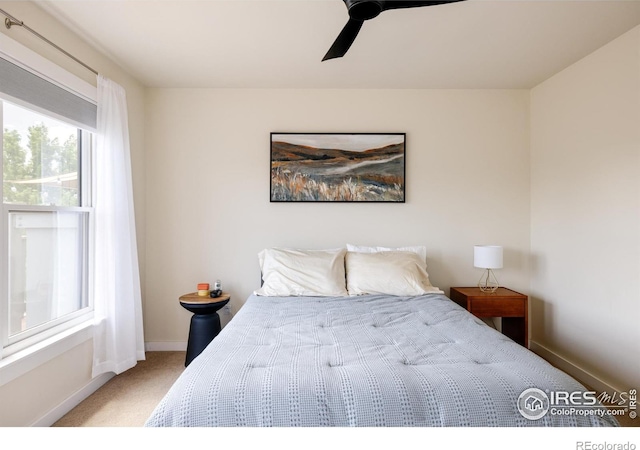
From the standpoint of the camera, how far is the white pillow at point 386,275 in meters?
2.57

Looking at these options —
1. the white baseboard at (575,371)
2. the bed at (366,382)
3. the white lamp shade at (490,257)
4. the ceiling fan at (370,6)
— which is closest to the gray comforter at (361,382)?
the bed at (366,382)

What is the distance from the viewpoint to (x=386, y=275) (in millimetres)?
2596

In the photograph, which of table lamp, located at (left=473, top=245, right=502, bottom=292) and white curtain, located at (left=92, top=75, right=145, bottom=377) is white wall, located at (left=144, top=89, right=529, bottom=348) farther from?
white curtain, located at (left=92, top=75, right=145, bottom=377)

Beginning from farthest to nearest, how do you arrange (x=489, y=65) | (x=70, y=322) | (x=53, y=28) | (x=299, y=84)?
(x=299, y=84), (x=489, y=65), (x=70, y=322), (x=53, y=28)

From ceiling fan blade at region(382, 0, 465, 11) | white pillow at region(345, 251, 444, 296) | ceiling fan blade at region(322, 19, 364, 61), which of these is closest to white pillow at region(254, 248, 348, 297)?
white pillow at region(345, 251, 444, 296)

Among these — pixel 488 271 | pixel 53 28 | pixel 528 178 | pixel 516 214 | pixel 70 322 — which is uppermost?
pixel 53 28

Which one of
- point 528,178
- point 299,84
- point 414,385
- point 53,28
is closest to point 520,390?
point 414,385

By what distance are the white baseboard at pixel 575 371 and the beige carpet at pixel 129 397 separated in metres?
3.19

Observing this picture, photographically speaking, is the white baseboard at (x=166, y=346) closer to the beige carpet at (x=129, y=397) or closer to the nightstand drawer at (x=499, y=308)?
the beige carpet at (x=129, y=397)

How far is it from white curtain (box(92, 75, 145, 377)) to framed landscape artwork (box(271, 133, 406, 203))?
124 centimetres

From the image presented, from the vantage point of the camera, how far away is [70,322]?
7.34ft

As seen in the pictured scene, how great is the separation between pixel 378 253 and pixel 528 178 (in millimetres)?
1724

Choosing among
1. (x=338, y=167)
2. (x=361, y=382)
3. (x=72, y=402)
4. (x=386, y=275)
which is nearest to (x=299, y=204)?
(x=338, y=167)
